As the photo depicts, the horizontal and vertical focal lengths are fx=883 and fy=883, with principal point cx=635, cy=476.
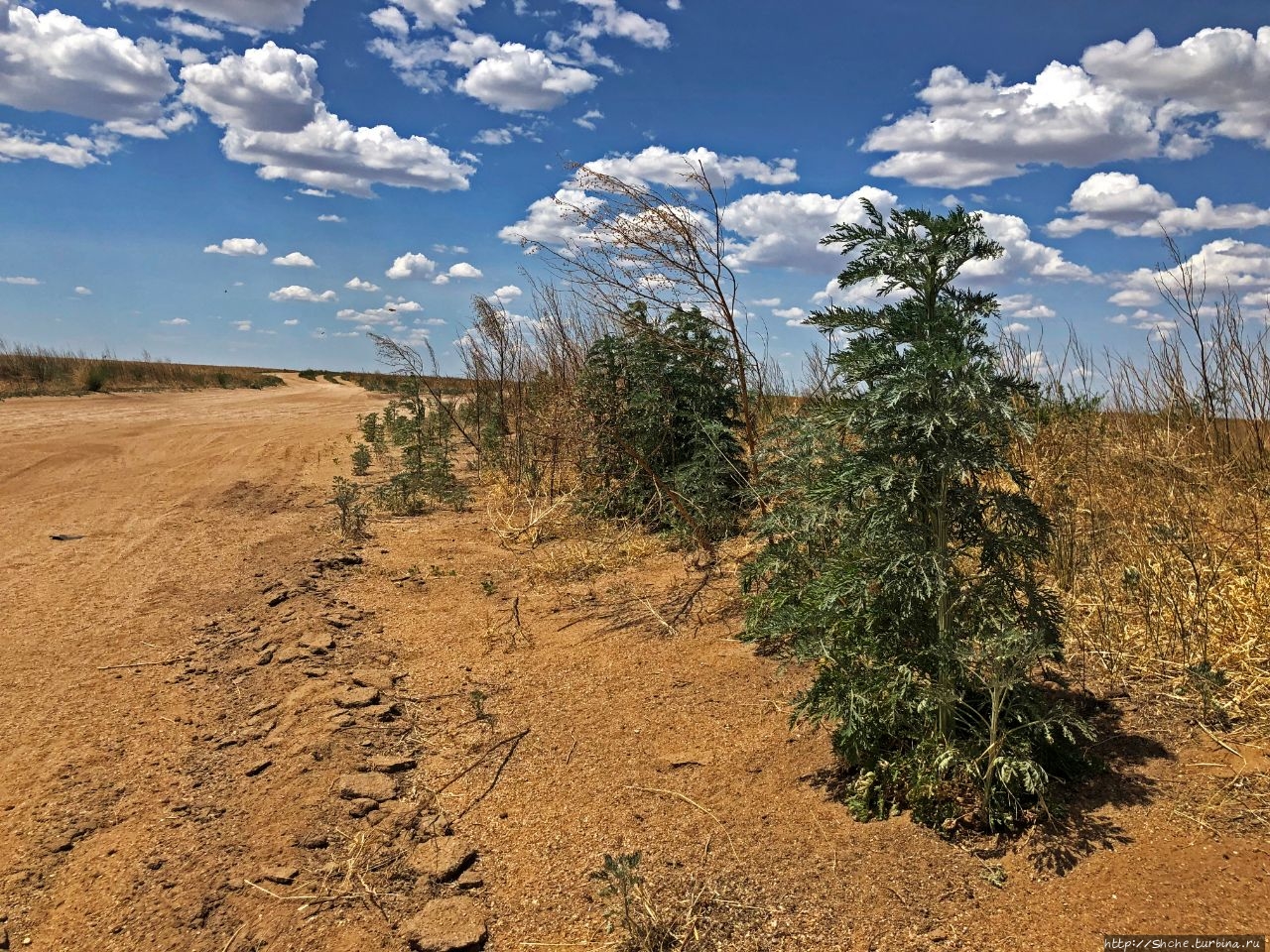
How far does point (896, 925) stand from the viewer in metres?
2.44

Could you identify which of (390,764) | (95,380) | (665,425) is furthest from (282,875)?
(95,380)

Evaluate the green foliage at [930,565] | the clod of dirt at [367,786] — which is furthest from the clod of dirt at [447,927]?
the green foliage at [930,565]

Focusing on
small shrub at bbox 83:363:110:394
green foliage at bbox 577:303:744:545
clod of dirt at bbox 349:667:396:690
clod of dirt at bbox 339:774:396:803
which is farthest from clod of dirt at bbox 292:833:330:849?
small shrub at bbox 83:363:110:394

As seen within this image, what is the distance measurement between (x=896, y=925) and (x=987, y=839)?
1.60 ft

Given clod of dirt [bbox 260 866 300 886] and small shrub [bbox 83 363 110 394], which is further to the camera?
small shrub [bbox 83 363 110 394]

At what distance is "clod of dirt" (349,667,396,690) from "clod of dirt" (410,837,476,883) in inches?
53.8

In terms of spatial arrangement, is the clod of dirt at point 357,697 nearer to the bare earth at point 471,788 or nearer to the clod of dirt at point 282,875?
the bare earth at point 471,788

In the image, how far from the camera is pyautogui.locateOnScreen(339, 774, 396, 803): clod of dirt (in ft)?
11.2

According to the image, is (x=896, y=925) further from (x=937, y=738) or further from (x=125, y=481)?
(x=125, y=481)

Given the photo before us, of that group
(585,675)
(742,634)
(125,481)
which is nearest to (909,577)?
(742,634)

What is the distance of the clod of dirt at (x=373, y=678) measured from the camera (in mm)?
4371

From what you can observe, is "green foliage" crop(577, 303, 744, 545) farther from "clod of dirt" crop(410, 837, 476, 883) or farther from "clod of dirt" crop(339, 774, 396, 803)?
"clod of dirt" crop(410, 837, 476, 883)

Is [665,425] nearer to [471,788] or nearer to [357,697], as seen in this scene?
[357,697]

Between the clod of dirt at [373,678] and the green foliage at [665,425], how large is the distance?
7.04 ft
